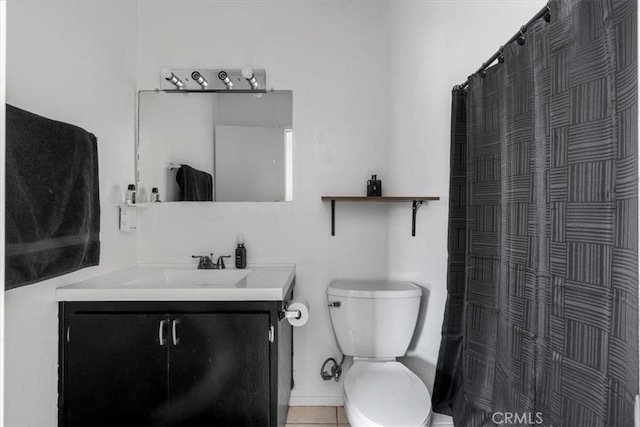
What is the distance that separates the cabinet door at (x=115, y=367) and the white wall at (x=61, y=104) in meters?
0.09

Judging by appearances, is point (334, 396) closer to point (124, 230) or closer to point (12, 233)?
point (124, 230)

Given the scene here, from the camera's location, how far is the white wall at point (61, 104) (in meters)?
1.23

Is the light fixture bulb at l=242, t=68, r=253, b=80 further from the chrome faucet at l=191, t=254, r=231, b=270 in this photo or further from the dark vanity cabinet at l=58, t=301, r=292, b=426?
the dark vanity cabinet at l=58, t=301, r=292, b=426

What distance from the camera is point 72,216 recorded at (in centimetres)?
135

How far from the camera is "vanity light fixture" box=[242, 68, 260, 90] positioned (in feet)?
6.40

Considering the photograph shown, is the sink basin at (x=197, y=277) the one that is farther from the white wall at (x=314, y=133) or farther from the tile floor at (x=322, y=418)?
the tile floor at (x=322, y=418)

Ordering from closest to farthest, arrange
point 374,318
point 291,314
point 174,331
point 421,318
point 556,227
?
point 556,227
point 174,331
point 291,314
point 374,318
point 421,318

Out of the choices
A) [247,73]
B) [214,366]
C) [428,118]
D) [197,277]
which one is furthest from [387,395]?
[247,73]

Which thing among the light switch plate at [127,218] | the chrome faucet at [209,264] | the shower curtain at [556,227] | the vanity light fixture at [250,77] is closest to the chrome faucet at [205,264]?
the chrome faucet at [209,264]

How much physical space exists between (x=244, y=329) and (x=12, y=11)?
1349mm

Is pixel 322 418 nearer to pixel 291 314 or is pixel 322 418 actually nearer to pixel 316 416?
pixel 316 416

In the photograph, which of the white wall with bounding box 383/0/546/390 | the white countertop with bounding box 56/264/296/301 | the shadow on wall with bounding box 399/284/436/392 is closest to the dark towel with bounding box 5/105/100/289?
the white countertop with bounding box 56/264/296/301

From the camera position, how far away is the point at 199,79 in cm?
199

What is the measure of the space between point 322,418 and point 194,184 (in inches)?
57.3
